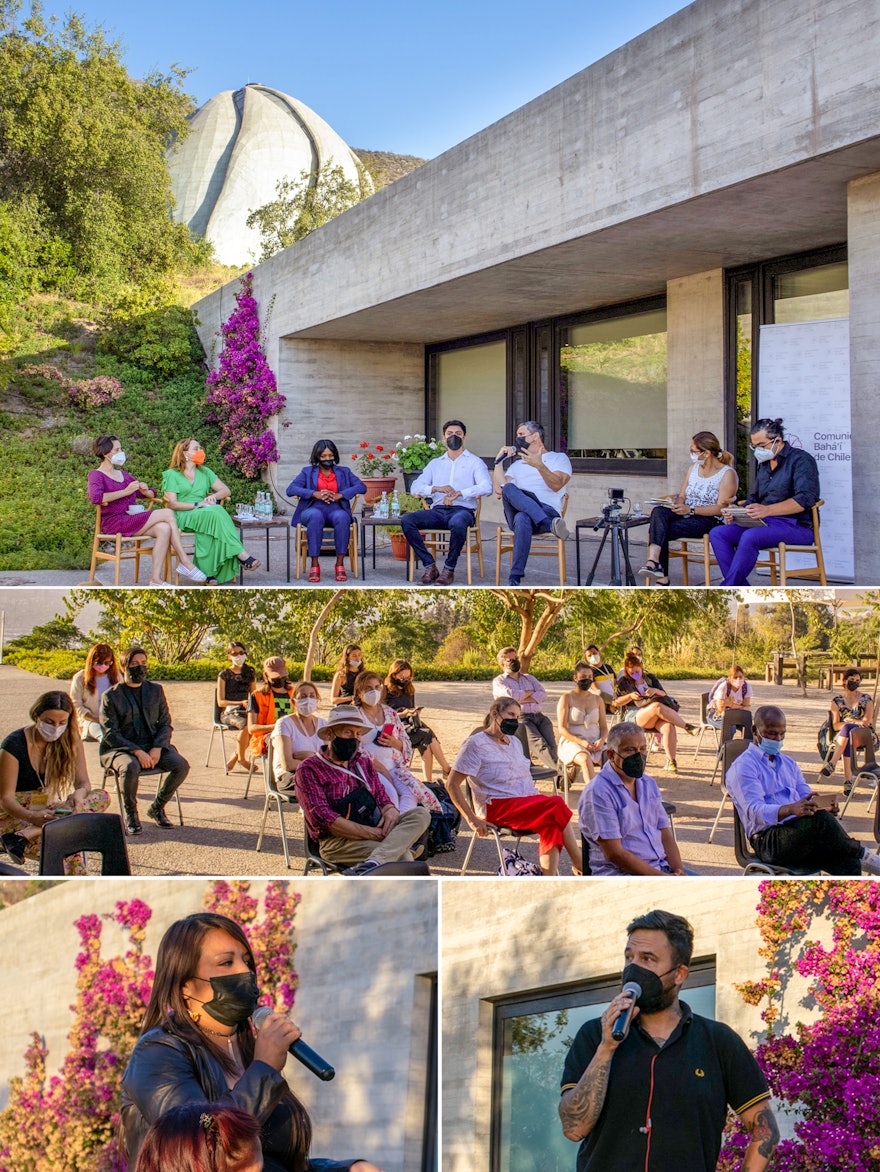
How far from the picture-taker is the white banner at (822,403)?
7.76m

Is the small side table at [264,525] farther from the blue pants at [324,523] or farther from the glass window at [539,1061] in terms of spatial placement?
the glass window at [539,1061]

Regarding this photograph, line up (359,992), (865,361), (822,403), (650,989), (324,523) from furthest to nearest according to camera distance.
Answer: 1. (324,523)
2. (822,403)
3. (865,361)
4. (359,992)
5. (650,989)

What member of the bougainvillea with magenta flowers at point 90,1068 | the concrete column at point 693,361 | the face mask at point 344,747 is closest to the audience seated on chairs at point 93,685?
the bougainvillea with magenta flowers at point 90,1068

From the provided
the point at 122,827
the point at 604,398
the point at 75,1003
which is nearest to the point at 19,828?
the point at 122,827

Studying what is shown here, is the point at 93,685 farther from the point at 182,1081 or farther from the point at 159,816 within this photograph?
the point at 182,1081

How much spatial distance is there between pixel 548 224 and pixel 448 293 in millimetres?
2447

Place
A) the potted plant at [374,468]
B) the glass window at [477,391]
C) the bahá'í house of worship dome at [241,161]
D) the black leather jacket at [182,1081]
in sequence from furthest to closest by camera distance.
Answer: the bahá'í house of worship dome at [241,161]
the glass window at [477,391]
the potted plant at [374,468]
the black leather jacket at [182,1081]

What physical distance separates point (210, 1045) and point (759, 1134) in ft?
6.44

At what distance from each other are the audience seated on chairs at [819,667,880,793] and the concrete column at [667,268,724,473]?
16.1ft

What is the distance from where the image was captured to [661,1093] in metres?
3.99

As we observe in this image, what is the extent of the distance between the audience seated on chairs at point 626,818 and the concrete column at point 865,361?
2850 millimetres

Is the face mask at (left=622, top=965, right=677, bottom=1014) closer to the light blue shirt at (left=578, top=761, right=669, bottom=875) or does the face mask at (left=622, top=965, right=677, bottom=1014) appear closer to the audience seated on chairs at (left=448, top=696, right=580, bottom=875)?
the light blue shirt at (left=578, top=761, right=669, bottom=875)

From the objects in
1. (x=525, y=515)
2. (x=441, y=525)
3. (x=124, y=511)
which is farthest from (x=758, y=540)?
(x=124, y=511)

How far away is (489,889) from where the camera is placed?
4.58 metres
